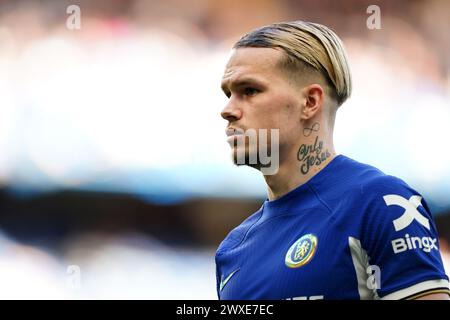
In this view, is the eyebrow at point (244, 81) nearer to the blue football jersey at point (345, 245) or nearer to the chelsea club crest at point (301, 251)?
the blue football jersey at point (345, 245)

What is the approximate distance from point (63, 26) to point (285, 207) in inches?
207

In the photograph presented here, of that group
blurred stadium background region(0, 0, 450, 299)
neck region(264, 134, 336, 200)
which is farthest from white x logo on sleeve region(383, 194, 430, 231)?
blurred stadium background region(0, 0, 450, 299)

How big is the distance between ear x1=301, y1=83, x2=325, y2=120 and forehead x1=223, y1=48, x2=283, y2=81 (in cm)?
12

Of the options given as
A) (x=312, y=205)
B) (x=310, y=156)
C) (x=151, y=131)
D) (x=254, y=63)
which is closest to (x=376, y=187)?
(x=312, y=205)

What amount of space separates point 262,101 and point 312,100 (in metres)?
0.16

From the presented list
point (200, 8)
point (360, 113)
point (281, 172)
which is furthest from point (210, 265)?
point (281, 172)

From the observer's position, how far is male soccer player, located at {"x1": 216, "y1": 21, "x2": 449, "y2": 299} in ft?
6.36

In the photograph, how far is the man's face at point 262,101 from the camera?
2301 millimetres

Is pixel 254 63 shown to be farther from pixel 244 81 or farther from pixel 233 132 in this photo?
pixel 233 132

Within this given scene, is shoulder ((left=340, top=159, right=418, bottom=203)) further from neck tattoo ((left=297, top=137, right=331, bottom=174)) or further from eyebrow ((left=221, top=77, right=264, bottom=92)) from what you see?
eyebrow ((left=221, top=77, right=264, bottom=92))

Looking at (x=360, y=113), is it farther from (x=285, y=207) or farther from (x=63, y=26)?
(x=285, y=207)

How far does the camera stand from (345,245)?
1999 millimetres

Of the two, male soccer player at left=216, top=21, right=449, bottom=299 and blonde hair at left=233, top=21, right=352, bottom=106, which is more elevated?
blonde hair at left=233, top=21, right=352, bottom=106

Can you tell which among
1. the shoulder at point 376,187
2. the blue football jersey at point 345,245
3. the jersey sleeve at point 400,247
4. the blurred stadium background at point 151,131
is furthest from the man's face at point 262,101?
the blurred stadium background at point 151,131
